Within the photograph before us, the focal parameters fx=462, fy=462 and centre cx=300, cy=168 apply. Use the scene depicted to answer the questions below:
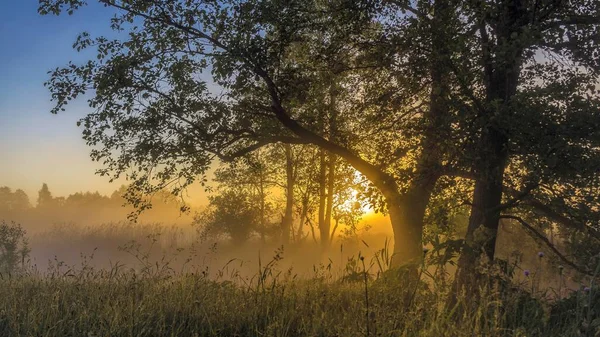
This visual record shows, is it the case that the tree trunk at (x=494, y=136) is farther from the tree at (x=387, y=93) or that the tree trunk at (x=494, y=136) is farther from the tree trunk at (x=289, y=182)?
the tree trunk at (x=289, y=182)

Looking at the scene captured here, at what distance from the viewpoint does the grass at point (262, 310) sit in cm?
477

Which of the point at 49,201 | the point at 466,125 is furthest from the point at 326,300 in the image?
the point at 49,201

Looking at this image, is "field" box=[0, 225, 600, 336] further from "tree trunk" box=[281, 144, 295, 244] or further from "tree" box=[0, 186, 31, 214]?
"tree" box=[0, 186, 31, 214]

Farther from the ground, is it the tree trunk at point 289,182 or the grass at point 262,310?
the tree trunk at point 289,182

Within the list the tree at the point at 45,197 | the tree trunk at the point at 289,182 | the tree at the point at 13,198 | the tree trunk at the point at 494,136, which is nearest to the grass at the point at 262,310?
the tree trunk at the point at 494,136

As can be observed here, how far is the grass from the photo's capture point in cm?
477

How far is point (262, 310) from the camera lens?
5816 millimetres

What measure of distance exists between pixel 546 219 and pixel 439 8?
8.19 m

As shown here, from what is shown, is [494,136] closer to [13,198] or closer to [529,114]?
[529,114]

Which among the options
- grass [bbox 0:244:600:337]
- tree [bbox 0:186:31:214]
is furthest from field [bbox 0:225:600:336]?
tree [bbox 0:186:31:214]

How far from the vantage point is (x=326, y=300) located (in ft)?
21.7

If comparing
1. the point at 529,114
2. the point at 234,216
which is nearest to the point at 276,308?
the point at 529,114

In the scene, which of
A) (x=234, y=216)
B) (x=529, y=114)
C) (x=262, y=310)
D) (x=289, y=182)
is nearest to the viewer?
(x=262, y=310)

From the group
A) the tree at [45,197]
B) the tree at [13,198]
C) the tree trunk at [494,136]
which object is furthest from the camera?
the tree at [13,198]
